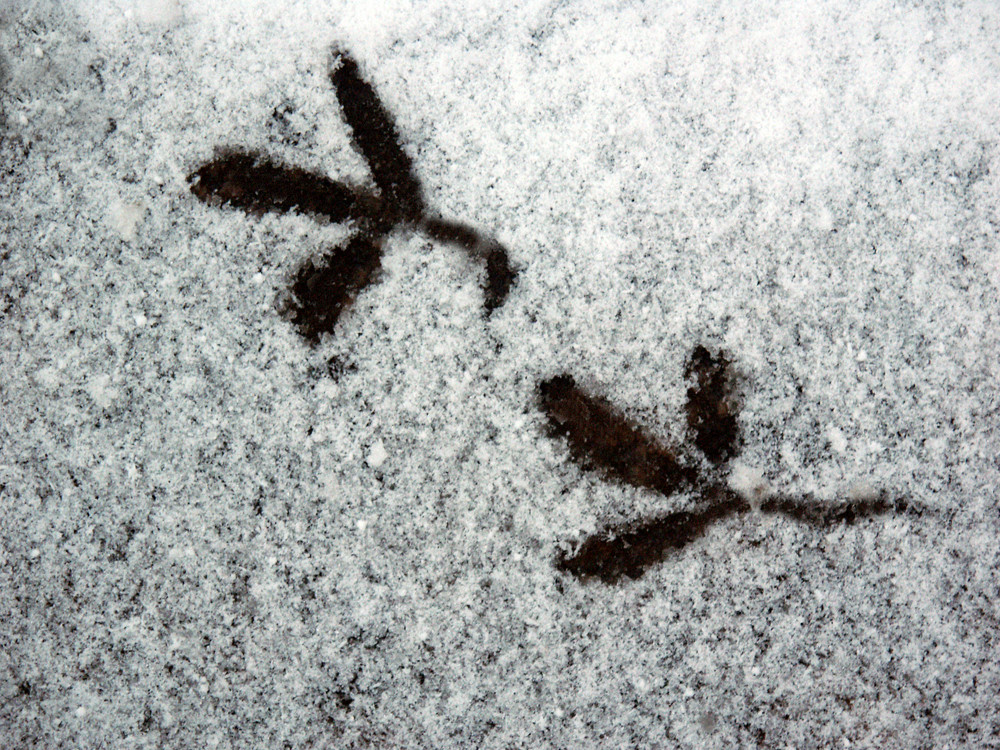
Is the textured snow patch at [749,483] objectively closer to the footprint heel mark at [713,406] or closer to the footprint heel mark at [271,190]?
the footprint heel mark at [713,406]

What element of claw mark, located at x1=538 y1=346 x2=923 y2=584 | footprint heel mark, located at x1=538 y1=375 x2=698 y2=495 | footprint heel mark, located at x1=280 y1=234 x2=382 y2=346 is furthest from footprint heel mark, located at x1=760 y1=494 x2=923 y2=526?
footprint heel mark, located at x1=280 y1=234 x2=382 y2=346

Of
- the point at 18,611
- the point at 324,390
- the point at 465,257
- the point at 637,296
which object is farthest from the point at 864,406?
the point at 18,611

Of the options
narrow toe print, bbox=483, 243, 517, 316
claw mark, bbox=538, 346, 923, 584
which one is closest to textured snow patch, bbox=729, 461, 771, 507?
claw mark, bbox=538, 346, 923, 584

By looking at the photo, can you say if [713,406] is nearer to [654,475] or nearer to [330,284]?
[654,475]

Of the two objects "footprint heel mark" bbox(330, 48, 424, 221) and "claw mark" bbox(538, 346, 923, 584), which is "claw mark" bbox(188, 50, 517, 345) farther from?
"claw mark" bbox(538, 346, 923, 584)

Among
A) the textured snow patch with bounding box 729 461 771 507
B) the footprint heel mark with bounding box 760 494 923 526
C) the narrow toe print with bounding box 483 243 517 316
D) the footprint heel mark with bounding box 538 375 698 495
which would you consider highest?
the narrow toe print with bounding box 483 243 517 316

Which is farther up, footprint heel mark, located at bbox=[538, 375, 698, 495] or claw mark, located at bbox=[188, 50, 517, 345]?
claw mark, located at bbox=[188, 50, 517, 345]
